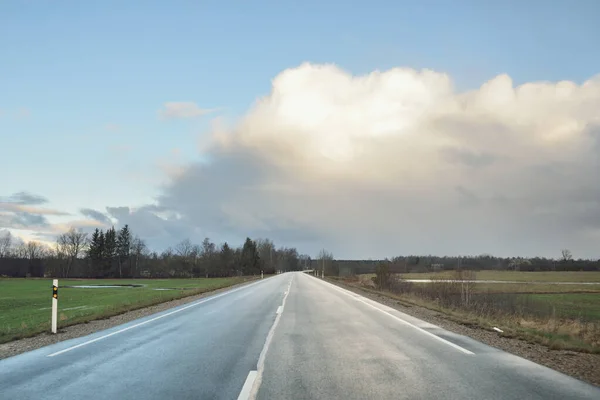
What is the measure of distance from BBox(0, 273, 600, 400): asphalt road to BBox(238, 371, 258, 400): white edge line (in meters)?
0.01

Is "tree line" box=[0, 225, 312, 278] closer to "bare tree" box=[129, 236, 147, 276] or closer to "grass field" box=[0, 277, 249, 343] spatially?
"bare tree" box=[129, 236, 147, 276]

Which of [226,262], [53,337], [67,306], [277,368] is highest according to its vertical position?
[277,368]

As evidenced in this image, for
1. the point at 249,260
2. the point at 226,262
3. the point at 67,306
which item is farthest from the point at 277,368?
the point at 249,260

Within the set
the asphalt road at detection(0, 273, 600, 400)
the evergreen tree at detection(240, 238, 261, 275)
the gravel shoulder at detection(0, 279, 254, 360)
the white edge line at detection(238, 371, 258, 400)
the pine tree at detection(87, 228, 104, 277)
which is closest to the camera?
the white edge line at detection(238, 371, 258, 400)

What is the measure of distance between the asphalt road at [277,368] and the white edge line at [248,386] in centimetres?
1

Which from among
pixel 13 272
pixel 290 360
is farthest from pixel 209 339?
pixel 13 272

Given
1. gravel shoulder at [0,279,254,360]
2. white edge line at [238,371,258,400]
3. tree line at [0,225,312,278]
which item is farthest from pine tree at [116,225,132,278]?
white edge line at [238,371,258,400]

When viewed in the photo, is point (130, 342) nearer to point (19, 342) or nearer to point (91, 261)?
point (19, 342)

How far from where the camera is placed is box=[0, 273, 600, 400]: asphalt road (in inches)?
234

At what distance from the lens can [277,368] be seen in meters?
7.35

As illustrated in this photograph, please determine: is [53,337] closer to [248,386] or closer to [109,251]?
[248,386]

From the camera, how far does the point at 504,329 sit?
13.5m

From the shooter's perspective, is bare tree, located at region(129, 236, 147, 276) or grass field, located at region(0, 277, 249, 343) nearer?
grass field, located at region(0, 277, 249, 343)

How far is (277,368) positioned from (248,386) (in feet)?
4.24
